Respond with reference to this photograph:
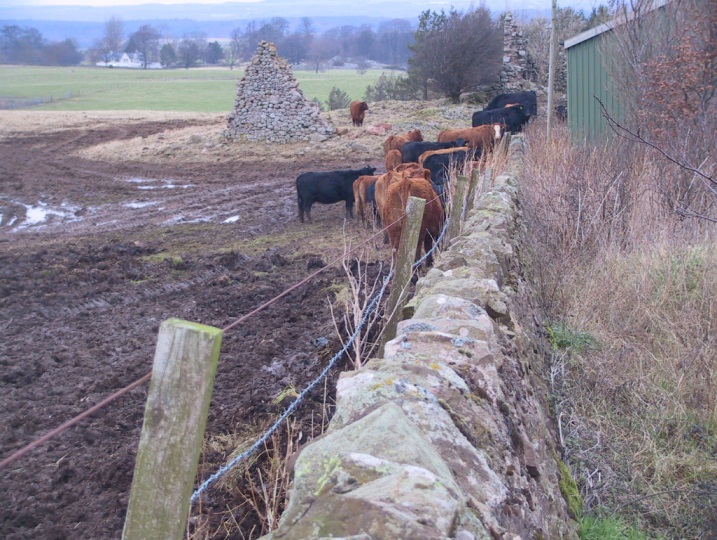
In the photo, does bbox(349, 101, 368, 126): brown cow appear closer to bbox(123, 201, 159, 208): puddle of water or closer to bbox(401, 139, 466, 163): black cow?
bbox(401, 139, 466, 163): black cow

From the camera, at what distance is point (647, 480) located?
3979mm

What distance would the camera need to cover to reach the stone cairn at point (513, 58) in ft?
110

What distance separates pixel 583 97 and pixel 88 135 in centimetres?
2163

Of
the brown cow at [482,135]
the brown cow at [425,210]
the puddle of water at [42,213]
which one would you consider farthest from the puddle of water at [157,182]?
the brown cow at [425,210]

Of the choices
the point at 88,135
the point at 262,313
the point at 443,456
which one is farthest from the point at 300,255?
the point at 88,135

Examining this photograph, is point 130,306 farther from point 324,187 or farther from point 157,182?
point 157,182

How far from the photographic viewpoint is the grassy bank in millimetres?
3883

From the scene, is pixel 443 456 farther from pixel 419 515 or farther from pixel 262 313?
pixel 262 313

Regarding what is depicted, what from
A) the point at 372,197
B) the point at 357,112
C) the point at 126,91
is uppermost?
the point at 126,91

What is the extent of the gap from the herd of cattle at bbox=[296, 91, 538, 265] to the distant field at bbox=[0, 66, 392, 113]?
39752mm

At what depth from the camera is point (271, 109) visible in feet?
81.0

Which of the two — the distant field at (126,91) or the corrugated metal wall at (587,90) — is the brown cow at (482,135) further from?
the distant field at (126,91)

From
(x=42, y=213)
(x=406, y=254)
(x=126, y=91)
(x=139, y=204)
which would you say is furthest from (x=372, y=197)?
(x=126, y=91)

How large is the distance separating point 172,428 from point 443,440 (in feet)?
2.83
